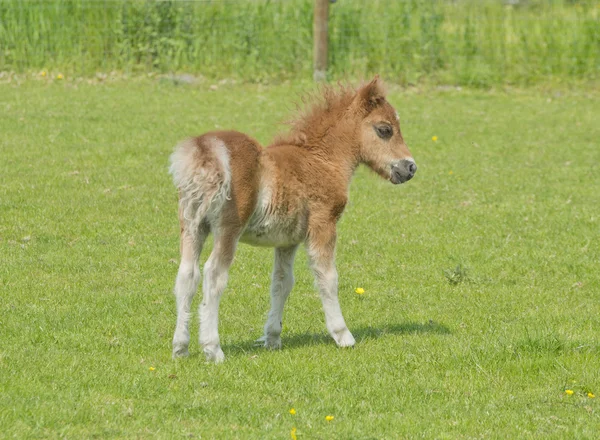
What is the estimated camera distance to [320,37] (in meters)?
19.7

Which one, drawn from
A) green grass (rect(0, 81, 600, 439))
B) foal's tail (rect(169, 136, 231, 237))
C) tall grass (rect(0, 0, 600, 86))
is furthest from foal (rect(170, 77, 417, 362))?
tall grass (rect(0, 0, 600, 86))

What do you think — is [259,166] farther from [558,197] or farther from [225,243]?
[558,197]

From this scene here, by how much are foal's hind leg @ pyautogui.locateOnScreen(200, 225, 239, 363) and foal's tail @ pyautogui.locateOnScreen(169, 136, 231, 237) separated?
182mm

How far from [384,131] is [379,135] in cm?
5

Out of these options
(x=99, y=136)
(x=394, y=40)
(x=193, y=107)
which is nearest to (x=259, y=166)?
(x=99, y=136)

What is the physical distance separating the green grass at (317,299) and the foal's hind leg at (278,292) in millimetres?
219

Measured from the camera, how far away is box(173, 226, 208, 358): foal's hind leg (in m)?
6.87

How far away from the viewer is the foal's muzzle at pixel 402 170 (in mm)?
7836

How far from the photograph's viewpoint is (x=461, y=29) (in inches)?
832

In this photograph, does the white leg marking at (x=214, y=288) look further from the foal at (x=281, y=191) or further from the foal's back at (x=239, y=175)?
the foal's back at (x=239, y=175)

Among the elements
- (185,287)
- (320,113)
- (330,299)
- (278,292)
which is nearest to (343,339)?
(330,299)

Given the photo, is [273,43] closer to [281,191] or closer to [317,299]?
[317,299]

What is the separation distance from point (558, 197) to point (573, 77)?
27.6 ft

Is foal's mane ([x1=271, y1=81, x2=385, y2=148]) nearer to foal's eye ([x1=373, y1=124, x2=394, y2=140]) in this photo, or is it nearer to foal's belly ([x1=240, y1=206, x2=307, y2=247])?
foal's eye ([x1=373, y1=124, x2=394, y2=140])
